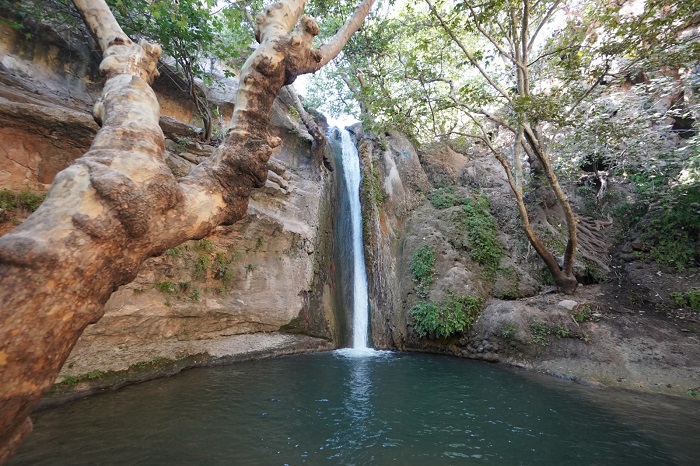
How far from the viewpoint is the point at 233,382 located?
596 centimetres

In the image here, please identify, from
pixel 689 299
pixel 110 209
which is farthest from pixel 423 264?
pixel 110 209

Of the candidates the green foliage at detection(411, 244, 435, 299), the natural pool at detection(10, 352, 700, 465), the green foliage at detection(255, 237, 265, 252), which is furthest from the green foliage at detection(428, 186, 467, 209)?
the natural pool at detection(10, 352, 700, 465)

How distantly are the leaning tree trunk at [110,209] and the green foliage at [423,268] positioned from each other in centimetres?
781

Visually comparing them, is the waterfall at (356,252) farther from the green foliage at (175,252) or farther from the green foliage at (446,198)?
the green foliage at (175,252)

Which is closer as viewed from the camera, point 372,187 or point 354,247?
point 354,247

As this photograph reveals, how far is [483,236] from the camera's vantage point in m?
11.1

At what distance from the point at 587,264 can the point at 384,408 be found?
8573 mm

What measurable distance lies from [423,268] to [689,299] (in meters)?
6.40

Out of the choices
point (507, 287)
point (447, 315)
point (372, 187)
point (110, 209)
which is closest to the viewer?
point (110, 209)

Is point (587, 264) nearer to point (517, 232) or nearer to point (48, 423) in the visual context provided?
point (517, 232)

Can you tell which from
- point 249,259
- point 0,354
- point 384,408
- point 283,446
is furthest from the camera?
point 249,259

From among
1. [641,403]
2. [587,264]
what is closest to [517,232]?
[587,264]

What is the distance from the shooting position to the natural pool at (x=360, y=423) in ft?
11.7

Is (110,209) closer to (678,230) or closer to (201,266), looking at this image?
(201,266)
